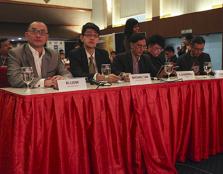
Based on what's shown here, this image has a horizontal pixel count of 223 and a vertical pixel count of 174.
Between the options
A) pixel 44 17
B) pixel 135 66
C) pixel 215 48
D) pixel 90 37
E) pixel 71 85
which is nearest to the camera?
pixel 71 85

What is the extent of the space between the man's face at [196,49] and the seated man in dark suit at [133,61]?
680mm

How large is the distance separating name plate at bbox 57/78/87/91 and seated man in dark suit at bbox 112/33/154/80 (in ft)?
3.13

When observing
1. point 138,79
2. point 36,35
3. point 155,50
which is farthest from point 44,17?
point 138,79

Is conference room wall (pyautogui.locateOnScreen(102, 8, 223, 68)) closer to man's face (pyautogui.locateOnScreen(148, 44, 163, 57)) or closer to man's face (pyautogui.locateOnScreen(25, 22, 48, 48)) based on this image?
man's face (pyautogui.locateOnScreen(148, 44, 163, 57))

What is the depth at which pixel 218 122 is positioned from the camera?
2465mm

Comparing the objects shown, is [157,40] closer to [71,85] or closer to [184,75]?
[184,75]

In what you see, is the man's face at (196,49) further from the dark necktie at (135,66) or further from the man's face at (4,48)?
the man's face at (4,48)

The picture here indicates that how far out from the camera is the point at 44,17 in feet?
28.3

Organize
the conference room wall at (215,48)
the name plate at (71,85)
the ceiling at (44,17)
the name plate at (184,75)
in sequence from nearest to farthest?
the name plate at (71,85) < the name plate at (184,75) < the conference room wall at (215,48) < the ceiling at (44,17)

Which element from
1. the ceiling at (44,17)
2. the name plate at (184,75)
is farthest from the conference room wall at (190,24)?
the name plate at (184,75)

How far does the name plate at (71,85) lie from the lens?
1676 millimetres

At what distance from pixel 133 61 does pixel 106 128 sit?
3.55ft

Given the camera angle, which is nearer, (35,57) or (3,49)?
(35,57)

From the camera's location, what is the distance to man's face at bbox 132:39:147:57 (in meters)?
2.62
